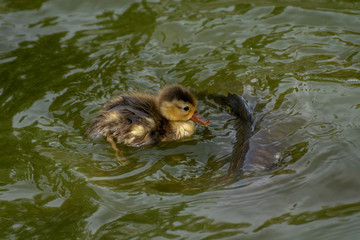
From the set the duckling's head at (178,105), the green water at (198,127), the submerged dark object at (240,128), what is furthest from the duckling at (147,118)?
the submerged dark object at (240,128)

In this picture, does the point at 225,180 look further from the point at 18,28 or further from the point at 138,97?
the point at 18,28

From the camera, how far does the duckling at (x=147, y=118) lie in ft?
13.1

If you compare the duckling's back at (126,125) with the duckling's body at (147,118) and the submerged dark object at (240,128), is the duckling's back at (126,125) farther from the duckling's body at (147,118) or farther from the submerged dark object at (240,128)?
the submerged dark object at (240,128)

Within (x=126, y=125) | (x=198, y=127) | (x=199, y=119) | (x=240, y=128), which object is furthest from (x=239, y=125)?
(x=126, y=125)

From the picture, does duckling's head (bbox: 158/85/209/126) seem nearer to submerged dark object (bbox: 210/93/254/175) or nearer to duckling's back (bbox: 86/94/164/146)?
duckling's back (bbox: 86/94/164/146)

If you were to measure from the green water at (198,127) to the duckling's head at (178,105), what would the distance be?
169mm

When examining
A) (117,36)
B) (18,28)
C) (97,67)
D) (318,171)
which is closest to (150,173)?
(318,171)

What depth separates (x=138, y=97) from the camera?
13.7 feet

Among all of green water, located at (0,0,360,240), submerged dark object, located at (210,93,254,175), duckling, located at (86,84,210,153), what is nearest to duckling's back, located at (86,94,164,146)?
duckling, located at (86,84,210,153)

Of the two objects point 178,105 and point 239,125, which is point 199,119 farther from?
point 239,125

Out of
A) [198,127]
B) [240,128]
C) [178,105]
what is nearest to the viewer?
[240,128]

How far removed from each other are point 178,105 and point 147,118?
0.27m

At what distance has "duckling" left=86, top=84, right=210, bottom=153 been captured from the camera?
3.99 meters

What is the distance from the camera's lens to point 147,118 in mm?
4055
